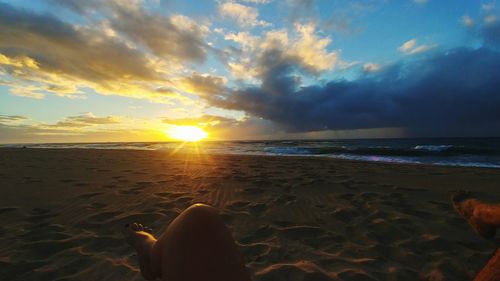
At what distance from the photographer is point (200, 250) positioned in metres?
1.40

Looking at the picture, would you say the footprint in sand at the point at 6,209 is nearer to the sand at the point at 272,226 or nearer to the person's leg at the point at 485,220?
the sand at the point at 272,226

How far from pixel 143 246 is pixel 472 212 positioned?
2371 mm

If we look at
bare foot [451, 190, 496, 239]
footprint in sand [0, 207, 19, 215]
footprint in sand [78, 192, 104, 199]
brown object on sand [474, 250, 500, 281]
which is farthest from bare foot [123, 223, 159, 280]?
footprint in sand [78, 192, 104, 199]

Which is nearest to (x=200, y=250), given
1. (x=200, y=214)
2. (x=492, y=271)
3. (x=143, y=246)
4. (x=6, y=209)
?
(x=200, y=214)

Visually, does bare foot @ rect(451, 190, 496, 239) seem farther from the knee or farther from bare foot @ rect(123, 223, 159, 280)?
bare foot @ rect(123, 223, 159, 280)

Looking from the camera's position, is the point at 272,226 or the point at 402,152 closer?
the point at 272,226

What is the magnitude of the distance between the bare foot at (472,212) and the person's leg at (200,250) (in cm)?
137

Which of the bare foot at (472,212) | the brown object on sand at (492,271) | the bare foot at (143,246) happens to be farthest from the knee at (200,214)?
the bare foot at (472,212)

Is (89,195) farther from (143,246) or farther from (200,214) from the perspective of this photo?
(200,214)

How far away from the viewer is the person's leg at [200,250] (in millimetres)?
1343

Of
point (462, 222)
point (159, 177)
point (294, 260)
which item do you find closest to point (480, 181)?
point (462, 222)

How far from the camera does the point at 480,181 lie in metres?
6.84

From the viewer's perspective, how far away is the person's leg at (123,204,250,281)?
1.34 metres

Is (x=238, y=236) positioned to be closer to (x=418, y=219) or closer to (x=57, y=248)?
(x=57, y=248)
